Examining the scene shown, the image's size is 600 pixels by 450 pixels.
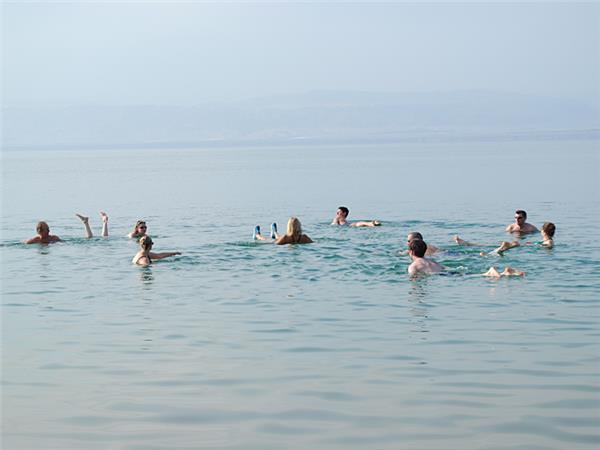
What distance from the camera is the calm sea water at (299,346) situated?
968 cm

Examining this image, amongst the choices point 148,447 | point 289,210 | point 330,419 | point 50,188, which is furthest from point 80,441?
point 50,188

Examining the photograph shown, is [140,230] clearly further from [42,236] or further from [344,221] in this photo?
[344,221]

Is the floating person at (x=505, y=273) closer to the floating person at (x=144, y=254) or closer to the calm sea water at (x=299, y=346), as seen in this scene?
the calm sea water at (x=299, y=346)

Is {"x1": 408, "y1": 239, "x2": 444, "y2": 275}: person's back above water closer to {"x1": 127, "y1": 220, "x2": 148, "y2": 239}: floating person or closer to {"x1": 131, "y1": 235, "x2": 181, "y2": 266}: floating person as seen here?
{"x1": 131, "y1": 235, "x2": 181, "y2": 266}: floating person

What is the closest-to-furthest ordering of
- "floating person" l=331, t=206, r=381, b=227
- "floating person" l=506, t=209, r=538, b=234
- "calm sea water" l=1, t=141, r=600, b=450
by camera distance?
"calm sea water" l=1, t=141, r=600, b=450
"floating person" l=506, t=209, r=538, b=234
"floating person" l=331, t=206, r=381, b=227

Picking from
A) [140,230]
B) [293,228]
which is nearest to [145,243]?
[140,230]

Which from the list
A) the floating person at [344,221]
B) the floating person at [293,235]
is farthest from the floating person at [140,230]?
the floating person at [344,221]

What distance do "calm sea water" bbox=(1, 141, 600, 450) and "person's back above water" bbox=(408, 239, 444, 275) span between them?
0.36m

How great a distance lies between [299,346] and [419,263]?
5.55 metres

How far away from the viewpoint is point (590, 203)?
122 feet

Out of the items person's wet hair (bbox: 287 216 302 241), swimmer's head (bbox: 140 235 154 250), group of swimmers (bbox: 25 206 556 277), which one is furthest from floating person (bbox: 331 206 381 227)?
swimmer's head (bbox: 140 235 154 250)

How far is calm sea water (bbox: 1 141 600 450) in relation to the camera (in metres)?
9.68

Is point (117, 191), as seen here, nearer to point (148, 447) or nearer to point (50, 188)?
point (50, 188)

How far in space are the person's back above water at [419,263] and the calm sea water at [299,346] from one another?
1.18ft
